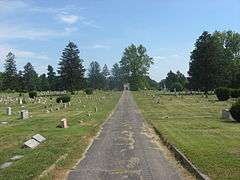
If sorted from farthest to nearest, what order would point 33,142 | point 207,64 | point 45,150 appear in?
point 207,64 → point 33,142 → point 45,150

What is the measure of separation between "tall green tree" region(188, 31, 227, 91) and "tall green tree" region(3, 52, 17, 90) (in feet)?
229

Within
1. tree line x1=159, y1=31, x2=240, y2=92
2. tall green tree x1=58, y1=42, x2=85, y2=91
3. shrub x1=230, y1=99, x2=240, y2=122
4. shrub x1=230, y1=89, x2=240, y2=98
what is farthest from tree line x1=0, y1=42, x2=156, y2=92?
shrub x1=230, y1=99, x2=240, y2=122

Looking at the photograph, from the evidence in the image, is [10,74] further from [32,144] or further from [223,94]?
[32,144]

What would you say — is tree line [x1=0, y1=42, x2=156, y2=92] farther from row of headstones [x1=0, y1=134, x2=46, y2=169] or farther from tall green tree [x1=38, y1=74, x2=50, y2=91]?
row of headstones [x1=0, y1=134, x2=46, y2=169]

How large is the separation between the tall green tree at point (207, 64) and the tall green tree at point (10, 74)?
69.9 meters

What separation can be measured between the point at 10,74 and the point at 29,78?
658 centimetres

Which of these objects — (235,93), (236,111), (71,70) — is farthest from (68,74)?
(236,111)

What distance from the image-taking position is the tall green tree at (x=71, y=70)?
125750 mm

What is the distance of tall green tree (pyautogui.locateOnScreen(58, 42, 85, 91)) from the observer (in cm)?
12575

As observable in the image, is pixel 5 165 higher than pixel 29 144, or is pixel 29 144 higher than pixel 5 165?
pixel 29 144

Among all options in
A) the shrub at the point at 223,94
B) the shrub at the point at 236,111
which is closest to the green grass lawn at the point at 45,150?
the shrub at the point at 236,111

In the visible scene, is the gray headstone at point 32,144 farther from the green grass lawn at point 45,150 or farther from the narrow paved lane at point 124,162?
the narrow paved lane at point 124,162

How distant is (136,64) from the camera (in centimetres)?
17288

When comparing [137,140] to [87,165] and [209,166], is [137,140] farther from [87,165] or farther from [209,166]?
[209,166]
